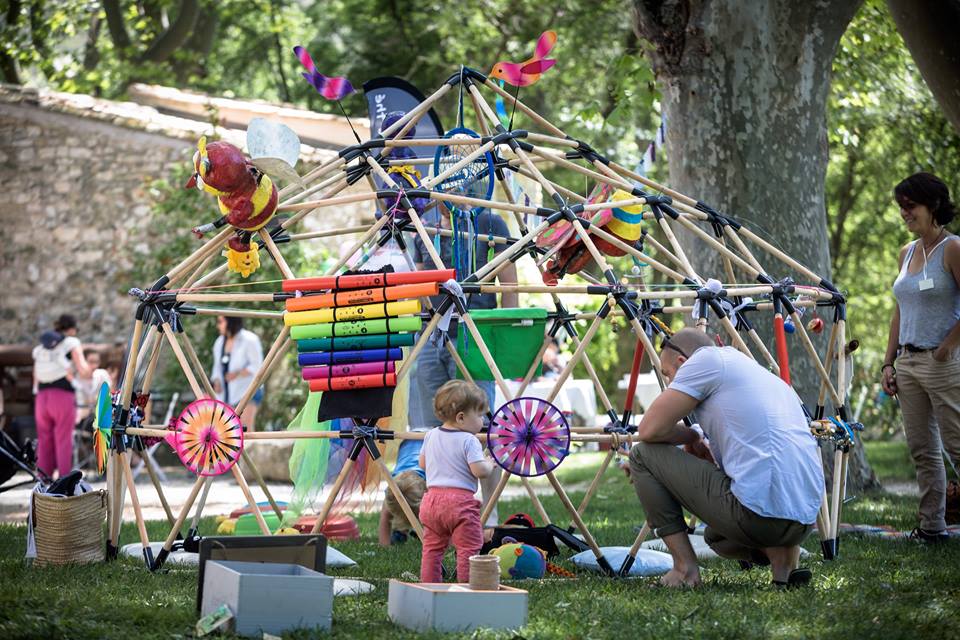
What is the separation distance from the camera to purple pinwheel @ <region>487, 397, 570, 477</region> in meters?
4.29

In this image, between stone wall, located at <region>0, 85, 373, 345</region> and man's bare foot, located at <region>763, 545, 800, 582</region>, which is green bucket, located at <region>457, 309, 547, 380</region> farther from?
stone wall, located at <region>0, 85, 373, 345</region>

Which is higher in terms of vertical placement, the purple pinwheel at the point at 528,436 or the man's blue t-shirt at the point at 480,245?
the man's blue t-shirt at the point at 480,245

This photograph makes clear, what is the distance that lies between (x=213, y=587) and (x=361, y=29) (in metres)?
15.3

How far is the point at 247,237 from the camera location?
5008 millimetres

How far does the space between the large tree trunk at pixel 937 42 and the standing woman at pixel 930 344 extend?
0.59 meters

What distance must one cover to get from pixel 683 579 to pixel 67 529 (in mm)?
2580

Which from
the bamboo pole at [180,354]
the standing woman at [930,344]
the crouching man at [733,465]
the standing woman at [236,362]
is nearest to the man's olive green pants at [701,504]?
the crouching man at [733,465]

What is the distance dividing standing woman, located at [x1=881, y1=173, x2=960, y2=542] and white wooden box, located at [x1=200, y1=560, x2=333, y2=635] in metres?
3.13

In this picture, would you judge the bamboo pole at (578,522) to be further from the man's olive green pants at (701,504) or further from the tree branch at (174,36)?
the tree branch at (174,36)

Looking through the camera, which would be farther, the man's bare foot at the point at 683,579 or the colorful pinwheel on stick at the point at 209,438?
the colorful pinwheel on stick at the point at 209,438

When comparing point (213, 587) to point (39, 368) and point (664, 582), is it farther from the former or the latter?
point (39, 368)

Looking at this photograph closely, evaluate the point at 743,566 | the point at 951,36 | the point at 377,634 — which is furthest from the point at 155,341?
the point at 951,36

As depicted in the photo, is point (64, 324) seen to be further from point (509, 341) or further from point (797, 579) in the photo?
point (797, 579)

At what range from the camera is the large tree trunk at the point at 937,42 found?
4.58 metres
